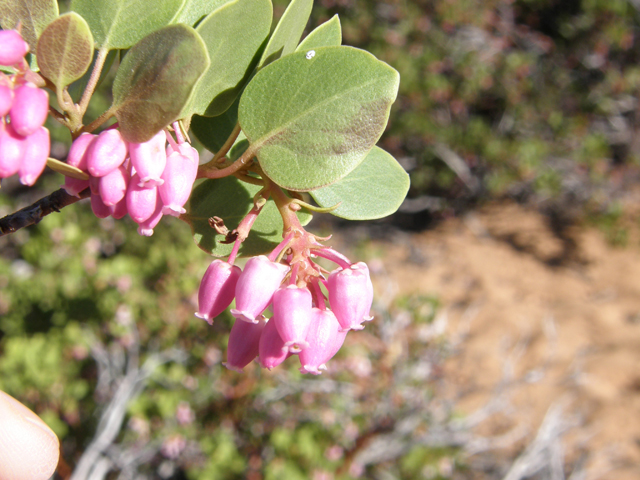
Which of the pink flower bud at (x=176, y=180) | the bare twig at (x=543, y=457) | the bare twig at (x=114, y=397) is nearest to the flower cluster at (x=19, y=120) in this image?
the pink flower bud at (x=176, y=180)

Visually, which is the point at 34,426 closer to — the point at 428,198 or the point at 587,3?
the point at 428,198

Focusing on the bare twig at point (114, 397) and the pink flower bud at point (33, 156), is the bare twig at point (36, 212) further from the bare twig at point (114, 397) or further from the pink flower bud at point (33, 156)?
the bare twig at point (114, 397)

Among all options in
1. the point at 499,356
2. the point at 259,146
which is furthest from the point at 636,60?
the point at 259,146

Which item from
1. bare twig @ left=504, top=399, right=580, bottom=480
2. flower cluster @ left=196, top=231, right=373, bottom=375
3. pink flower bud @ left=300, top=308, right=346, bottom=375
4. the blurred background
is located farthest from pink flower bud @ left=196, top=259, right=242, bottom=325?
bare twig @ left=504, top=399, right=580, bottom=480

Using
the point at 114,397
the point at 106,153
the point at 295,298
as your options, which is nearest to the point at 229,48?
the point at 106,153

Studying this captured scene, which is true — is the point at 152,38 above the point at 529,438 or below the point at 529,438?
above

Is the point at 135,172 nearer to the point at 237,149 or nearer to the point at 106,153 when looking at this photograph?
the point at 106,153

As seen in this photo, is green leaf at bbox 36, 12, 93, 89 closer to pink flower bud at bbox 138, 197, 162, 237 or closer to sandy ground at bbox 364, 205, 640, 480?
pink flower bud at bbox 138, 197, 162, 237
